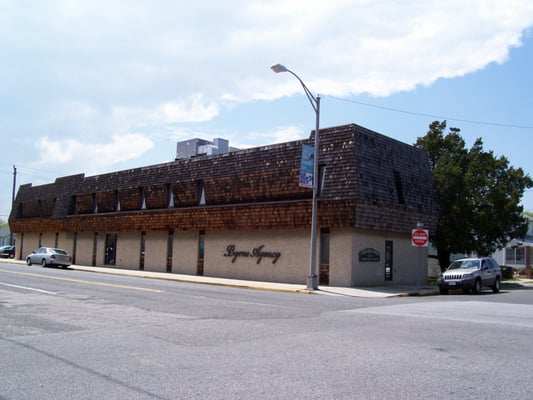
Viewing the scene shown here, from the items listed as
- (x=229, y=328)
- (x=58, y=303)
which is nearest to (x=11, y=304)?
(x=58, y=303)

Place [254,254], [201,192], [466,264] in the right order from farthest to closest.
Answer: [201,192], [254,254], [466,264]

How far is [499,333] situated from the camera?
10734mm

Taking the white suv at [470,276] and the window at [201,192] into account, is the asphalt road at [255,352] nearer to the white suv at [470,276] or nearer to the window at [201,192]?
the white suv at [470,276]

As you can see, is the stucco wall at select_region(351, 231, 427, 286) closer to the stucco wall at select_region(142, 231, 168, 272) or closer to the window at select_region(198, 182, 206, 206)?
the window at select_region(198, 182, 206, 206)

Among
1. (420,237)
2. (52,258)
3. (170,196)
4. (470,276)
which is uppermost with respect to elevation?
(170,196)

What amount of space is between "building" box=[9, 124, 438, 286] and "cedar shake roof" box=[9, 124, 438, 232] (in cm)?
6

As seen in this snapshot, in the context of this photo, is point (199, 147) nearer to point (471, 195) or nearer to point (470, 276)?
point (471, 195)

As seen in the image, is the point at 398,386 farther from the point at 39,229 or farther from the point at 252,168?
the point at 39,229

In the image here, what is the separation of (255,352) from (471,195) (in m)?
29.5

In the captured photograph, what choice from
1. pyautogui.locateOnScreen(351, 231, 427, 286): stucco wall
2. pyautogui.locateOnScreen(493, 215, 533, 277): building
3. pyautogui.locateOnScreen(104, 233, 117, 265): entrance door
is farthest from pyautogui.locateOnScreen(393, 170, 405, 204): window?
pyautogui.locateOnScreen(493, 215, 533, 277): building

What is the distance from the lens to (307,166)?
918 inches

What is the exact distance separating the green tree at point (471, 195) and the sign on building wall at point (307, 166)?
12530 mm

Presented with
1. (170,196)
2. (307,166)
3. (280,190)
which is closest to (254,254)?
(280,190)

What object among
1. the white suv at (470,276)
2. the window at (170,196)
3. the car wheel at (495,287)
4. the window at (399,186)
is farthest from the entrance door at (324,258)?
the window at (170,196)
